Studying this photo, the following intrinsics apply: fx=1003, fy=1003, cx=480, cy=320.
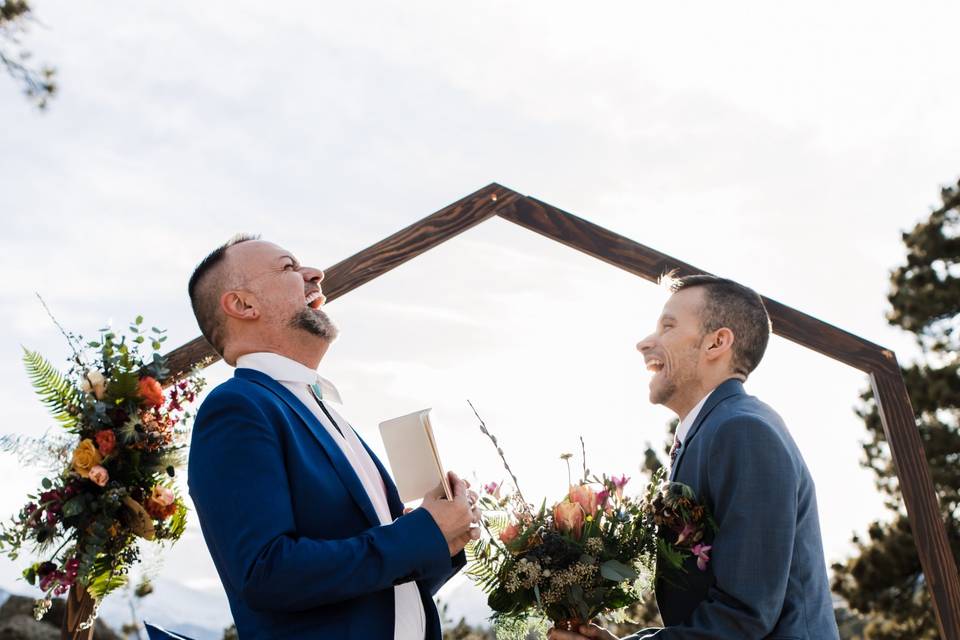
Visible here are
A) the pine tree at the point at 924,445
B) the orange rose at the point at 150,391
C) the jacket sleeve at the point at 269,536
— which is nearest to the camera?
the jacket sleeve at the point at 269,536

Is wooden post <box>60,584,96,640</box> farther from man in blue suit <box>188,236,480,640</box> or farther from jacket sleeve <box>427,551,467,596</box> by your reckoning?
jacket sleeve <box>427,551,467,596</box>

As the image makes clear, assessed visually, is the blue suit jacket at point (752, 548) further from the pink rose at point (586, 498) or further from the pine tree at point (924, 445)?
Answer: the pine tree at point (924, 445)

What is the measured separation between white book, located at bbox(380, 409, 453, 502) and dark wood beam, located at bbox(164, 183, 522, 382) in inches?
83.3

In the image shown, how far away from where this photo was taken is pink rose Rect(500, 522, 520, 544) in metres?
3.13

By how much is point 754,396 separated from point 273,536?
1.73 m

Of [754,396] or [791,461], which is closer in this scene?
[791,461]

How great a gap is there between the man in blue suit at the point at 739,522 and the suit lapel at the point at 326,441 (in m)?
0.81

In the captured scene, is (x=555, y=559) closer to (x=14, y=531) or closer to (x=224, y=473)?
(x=224, y=473)

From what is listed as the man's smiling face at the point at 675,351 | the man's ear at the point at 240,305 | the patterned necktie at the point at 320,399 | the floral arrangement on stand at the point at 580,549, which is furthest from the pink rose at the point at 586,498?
the man's ear at the point at 240,305

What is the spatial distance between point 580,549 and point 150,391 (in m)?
2.41

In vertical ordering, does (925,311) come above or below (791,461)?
above

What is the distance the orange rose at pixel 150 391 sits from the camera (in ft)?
15.1

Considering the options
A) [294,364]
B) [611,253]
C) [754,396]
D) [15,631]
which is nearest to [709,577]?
[754,396]

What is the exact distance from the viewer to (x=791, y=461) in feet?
10.1
